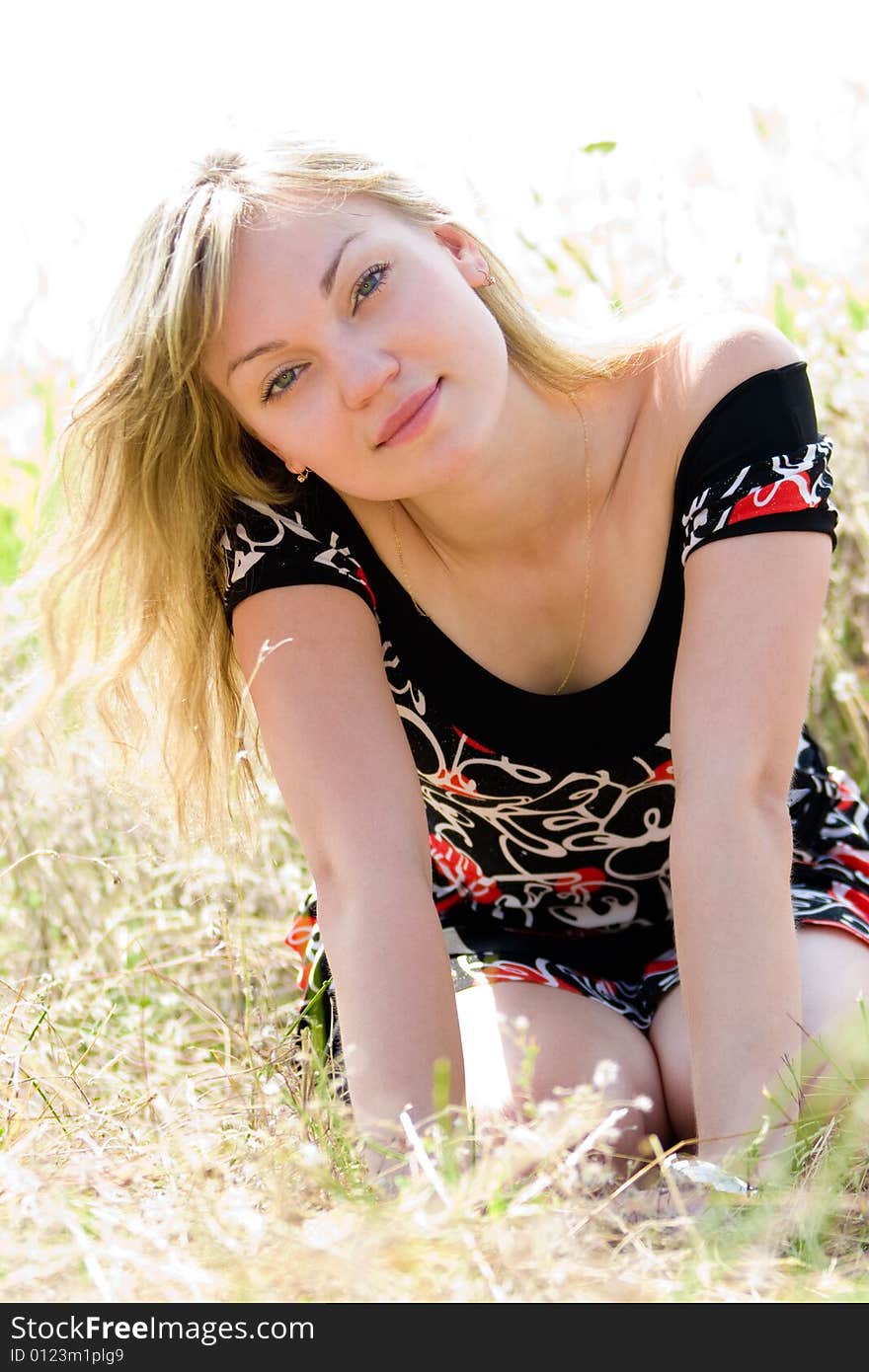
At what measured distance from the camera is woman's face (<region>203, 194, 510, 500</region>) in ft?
5.65

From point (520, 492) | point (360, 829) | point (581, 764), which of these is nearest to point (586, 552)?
point (520, 492)

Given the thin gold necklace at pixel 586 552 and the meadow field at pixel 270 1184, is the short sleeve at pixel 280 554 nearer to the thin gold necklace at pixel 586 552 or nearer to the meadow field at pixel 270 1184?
the thin gold necklace at pixel 586 552

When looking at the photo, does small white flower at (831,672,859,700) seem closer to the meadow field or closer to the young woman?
the meadow field

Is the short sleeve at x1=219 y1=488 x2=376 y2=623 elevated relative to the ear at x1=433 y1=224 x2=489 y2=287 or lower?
lower

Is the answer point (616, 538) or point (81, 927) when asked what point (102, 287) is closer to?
point (616, 538)

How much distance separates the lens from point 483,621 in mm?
2029

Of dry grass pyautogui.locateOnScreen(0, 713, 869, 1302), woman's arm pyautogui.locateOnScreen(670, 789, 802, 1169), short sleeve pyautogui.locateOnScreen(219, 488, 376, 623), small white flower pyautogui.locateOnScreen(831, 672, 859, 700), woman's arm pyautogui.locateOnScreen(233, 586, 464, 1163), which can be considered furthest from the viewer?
small white flower pyautogui.locateOnScreen(831, 672, 859, 700)

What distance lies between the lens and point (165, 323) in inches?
69.7

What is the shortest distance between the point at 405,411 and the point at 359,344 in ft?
0.31

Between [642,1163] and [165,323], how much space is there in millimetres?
1290

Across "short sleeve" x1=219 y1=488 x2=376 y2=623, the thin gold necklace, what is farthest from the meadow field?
the thin gold necklace

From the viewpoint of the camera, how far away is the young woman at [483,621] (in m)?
1.70

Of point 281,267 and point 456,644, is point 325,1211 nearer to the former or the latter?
point 456,644
